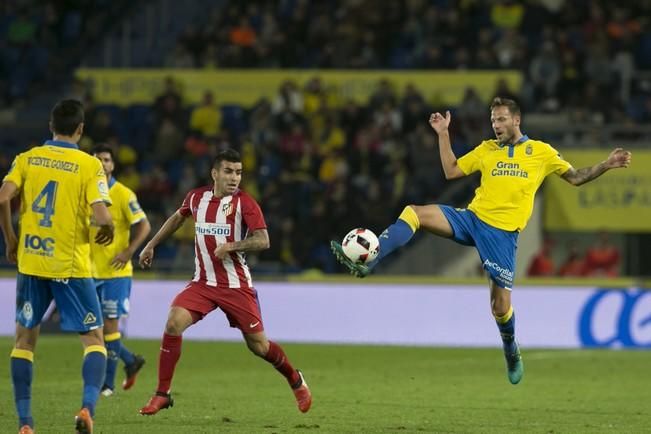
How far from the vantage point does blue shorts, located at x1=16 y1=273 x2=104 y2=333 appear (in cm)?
866

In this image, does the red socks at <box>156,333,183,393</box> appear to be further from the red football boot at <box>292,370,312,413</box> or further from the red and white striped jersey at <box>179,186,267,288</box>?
the red football boot at <box>292,370,312,413</box>

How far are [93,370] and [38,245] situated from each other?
852 millimetres

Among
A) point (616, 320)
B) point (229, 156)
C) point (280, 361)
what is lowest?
point (616, 320)

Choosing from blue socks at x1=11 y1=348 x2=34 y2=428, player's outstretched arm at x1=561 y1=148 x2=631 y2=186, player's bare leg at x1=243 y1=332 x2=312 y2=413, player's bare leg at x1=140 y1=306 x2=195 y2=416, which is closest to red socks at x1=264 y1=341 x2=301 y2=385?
player's bare leg at x1=243 y1=332 x2=312 y2=413


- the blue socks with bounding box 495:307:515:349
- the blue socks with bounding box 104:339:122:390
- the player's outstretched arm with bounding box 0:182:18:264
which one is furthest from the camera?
the blue socks with bounding box 104:339:122:390

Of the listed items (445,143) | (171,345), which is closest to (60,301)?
(171,345)

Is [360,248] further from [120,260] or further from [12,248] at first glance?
[12,248]

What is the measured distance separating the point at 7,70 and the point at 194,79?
424cm

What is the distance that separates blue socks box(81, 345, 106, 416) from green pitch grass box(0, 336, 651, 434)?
1.02 metres

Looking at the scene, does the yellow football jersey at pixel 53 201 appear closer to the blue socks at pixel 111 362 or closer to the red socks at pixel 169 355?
the red socks at pixel 169 355

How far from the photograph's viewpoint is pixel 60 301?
28.5 ft

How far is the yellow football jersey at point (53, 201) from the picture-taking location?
859 cm

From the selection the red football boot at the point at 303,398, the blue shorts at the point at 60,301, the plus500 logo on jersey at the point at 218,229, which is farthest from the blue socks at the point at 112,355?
the blue shorts at the point at 60,301

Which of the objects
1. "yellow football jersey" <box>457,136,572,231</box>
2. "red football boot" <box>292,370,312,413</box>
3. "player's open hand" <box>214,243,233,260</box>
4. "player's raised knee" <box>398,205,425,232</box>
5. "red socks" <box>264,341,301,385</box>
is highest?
"yellow football jersey" <box>457,136,572,231</box>
